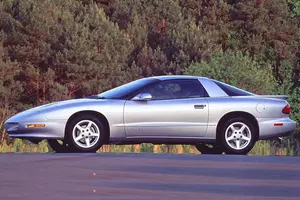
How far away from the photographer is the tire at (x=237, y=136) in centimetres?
1870

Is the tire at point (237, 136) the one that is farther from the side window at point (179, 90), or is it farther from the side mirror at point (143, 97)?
the side mirror at point (143, 97)

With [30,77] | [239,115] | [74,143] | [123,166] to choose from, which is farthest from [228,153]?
[30,77]

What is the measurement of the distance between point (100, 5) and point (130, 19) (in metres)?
3.72

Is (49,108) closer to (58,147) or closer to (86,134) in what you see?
(86,134)

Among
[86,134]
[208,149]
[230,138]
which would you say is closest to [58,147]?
[86,134]

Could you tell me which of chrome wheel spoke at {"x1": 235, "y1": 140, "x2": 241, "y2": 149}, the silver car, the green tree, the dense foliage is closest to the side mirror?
the silver car

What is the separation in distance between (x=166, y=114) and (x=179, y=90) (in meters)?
0.60

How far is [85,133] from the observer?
18281mm

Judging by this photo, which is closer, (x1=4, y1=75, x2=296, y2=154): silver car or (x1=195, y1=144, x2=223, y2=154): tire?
(x1=4, y1=75, x2=296, y2=154): silver car

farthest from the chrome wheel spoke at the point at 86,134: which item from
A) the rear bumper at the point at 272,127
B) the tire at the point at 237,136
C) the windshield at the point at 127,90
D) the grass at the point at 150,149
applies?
the grass at the point at 150,149

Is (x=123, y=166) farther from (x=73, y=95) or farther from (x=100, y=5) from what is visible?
(x=100, y=5)

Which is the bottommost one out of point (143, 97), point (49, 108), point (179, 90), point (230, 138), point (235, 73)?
point (230, 138)

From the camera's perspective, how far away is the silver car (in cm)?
1825

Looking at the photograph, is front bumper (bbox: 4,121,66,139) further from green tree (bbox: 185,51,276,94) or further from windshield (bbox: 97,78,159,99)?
green tree (bbox: 185,51,276,94)
